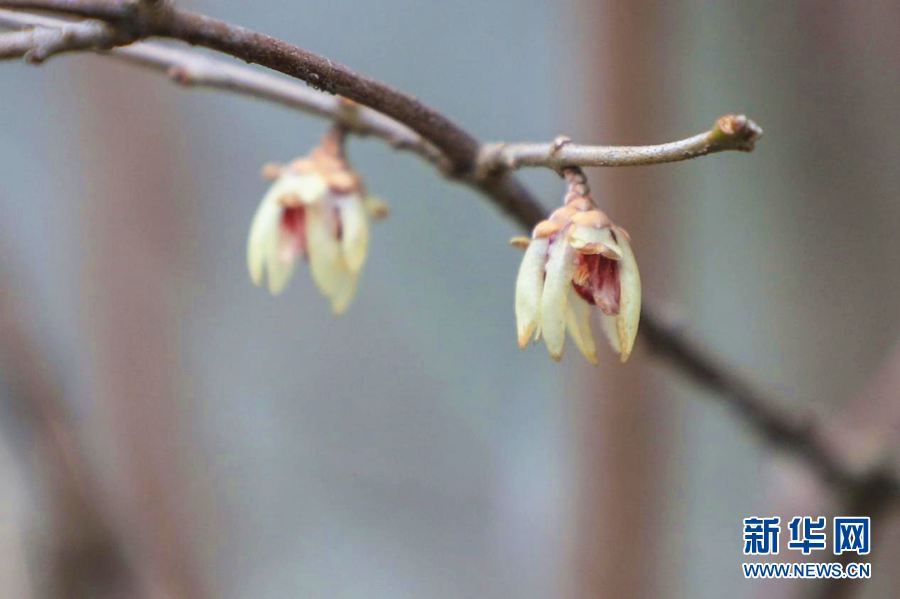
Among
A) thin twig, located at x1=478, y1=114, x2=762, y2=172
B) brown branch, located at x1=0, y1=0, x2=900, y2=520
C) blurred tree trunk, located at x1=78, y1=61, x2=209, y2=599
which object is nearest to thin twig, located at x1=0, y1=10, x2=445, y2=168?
brown branch, located at x1=0, y1=0, x2=900, y2=520

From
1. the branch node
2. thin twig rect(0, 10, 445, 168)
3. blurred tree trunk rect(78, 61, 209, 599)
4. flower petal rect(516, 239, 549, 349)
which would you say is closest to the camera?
the branch node

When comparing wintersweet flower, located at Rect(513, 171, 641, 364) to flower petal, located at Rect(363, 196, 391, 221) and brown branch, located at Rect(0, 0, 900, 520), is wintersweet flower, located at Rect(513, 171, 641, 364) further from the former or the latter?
flower petal, located at Rect(363, 196, 391, 221)

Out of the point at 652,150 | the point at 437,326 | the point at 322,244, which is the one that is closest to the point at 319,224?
the point at 322,244

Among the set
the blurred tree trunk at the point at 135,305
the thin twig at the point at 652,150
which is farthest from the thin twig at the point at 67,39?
the blurred tree trunk at the point at 135,305

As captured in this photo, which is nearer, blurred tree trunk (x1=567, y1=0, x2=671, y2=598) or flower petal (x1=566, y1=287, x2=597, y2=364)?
flower petal (x1=566, y1=287, x2=597, y2=364)

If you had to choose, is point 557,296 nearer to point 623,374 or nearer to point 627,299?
point 627,299
